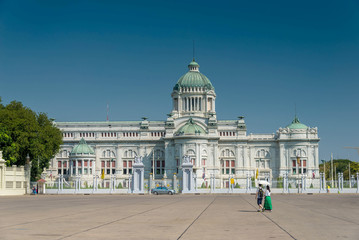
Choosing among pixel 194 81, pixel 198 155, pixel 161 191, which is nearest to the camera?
pixel 161 191

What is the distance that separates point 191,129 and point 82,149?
87.9 feet

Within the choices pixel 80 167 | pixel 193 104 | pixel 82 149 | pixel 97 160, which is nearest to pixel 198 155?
pixel 193 104

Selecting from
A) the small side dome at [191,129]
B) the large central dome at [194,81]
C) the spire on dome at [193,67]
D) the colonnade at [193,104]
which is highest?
the spire on dome at [193,67]

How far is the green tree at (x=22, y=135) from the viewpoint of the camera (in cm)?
7262

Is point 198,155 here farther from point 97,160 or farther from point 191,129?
point 97,160

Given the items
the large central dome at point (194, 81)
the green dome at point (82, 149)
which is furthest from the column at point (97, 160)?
the large central dome at point (194, 81)

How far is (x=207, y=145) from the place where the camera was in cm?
12025

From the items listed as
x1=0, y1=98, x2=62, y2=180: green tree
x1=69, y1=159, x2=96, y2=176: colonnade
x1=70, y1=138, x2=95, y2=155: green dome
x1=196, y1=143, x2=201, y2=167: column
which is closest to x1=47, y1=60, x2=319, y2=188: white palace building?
x1=70, y1=138, x2=95, y2=155: green dome

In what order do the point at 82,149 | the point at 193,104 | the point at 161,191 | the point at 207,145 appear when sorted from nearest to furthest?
the point at 161,191, the point at 82,149, the point at 207,145, the point at 193,104

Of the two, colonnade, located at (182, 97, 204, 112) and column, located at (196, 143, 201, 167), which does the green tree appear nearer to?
column, located at (196, 143, 201, 167)

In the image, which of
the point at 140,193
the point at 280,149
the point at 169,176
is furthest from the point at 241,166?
the point at 140,193

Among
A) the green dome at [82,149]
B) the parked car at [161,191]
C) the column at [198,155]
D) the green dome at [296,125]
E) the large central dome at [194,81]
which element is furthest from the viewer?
the large central dome at [194,81]

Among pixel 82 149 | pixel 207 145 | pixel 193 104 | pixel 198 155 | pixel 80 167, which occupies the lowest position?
pixel 80 167

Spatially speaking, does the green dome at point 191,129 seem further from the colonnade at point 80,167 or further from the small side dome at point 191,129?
the colonnade at point 80,167
